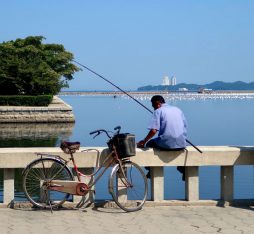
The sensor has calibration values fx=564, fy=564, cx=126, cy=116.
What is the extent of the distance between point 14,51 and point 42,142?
24.5m

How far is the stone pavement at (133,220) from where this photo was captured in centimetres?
574

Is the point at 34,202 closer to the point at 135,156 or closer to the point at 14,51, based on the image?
the point at 135,156

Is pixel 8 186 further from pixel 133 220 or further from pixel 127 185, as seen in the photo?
pixel 133 220

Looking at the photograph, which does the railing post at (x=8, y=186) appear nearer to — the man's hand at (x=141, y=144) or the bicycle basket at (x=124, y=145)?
the bicycle basket at (x=124, y=145)

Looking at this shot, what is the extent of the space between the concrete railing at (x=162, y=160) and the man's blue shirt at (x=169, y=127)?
119 mm

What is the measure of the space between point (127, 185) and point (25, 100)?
3627 cm

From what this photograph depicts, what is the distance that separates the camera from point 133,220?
6.17 meters

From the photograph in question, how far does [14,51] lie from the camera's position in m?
48.7

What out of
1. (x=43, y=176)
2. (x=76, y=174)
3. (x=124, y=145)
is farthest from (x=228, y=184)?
(x=43, y=176)

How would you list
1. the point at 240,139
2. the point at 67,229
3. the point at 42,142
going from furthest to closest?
1. the point at 240,139
2. the point at 42,142
3. the point at 67,229

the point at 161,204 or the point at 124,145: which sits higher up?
the point at 124,145

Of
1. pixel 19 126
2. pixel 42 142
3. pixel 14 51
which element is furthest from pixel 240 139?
pixel 14 51

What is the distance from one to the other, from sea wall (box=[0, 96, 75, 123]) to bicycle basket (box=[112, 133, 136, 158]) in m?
32.4

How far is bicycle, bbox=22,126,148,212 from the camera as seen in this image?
6.52m
